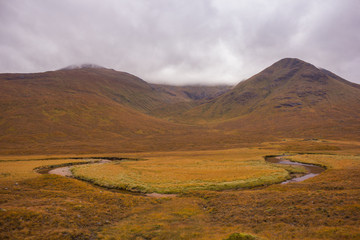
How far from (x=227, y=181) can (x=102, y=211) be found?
67.6ft

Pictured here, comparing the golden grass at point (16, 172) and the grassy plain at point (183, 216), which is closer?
the grassy plain at point (183, 216)

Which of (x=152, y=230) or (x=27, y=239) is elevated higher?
(x=27, y=239)

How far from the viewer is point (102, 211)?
61.1ft

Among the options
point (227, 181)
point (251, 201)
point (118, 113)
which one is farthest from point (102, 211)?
point (118, 113)

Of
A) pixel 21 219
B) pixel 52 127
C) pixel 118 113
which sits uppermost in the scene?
pixel 118 113

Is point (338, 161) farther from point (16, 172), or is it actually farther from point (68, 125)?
point (68, 125)

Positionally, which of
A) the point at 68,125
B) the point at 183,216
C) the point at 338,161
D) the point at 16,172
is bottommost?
the point at 338,161

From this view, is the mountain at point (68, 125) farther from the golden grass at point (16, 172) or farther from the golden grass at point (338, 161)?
the golden grass at point (338, 161)

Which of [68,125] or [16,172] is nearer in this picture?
[16,172]

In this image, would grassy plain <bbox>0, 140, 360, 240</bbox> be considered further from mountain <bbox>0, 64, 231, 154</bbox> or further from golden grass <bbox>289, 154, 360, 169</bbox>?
mountain <bbox>0, 64, 231, 154</bbox>

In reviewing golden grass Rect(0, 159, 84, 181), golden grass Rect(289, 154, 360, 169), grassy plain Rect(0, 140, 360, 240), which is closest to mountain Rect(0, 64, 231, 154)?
golden grass Rect(0, 159, 84, 181)

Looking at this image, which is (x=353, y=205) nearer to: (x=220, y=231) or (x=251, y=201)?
(x=251, y=201)

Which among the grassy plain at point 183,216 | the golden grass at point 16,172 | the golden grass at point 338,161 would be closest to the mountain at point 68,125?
the golden grass at point 16,172

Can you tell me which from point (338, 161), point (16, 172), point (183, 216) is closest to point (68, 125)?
point (16, 172)
